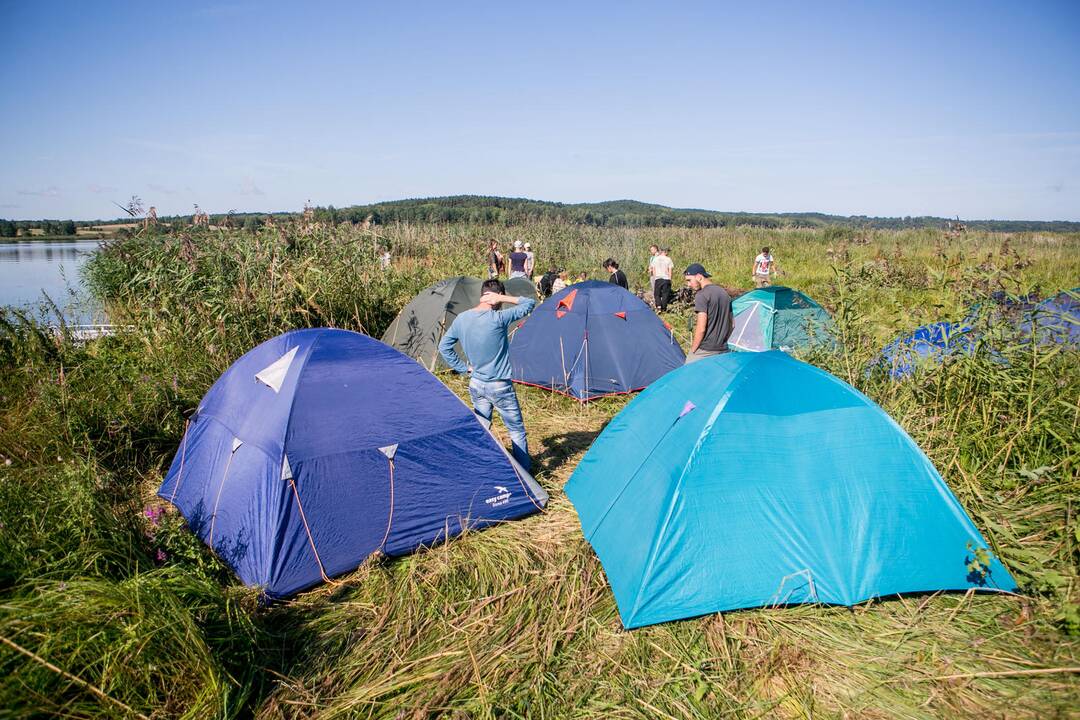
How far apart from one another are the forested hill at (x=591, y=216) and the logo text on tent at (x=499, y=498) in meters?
5.08

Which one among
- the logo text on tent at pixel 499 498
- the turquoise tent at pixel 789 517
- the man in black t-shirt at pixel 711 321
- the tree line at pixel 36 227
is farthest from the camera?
the tree line at pixel 36 227

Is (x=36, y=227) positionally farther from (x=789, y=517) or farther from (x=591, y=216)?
(x=789, y=517)

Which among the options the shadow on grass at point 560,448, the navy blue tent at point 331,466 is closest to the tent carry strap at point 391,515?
the navy blue tent at point 331,466

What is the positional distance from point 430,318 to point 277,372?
411 centimetres

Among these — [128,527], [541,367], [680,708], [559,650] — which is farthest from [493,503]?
[541,367]

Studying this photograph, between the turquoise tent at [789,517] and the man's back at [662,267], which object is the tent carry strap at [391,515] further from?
the man's back at [662,267]

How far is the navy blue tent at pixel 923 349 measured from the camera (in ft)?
13.3

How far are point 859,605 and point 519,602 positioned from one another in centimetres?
193

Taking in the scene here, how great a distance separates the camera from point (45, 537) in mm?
2646

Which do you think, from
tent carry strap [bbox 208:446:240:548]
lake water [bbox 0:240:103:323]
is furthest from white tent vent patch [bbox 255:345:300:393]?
lake water [bbox 0:240:103:323]

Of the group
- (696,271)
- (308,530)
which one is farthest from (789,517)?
(696,271)

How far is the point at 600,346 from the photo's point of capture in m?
6.88

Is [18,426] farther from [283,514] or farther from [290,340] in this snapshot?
[283,514]

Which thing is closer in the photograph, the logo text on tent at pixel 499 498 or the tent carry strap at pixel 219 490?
the tent carry strap at pixel 219 490
